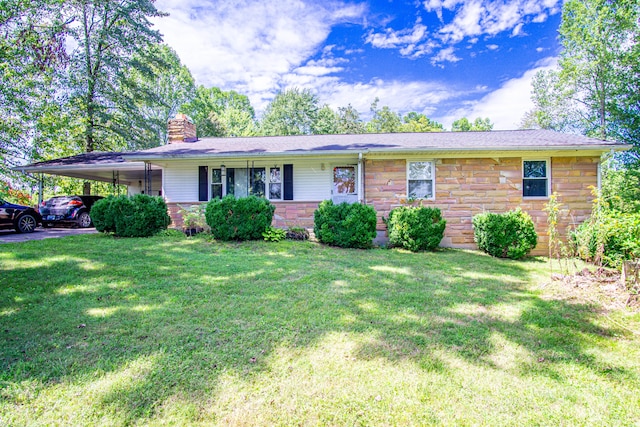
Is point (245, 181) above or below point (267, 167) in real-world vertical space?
below

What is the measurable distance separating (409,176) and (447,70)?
1278 cm

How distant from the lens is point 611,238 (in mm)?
6219

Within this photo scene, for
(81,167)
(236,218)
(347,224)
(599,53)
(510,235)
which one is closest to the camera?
(510,235)

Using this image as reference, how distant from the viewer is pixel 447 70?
18.0 m

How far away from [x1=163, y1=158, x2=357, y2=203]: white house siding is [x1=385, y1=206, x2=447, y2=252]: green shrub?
2948mm

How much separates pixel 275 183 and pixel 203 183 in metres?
2.50

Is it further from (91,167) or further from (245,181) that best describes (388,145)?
(91,167)

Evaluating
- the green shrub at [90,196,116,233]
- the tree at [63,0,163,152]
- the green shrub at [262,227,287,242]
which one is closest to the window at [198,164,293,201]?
the green shrub at [262,227,287,242]

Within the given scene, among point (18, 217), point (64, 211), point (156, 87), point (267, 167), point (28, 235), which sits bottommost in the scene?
point (28, 235)

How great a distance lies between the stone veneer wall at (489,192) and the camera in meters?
8.38

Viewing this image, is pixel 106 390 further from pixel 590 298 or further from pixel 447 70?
pixel 447 70

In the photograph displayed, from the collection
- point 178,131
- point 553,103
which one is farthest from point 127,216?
point 553,103

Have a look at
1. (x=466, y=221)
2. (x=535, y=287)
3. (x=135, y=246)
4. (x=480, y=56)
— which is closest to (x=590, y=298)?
(x=535, y=287)

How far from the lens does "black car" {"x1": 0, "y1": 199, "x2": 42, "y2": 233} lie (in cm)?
900
